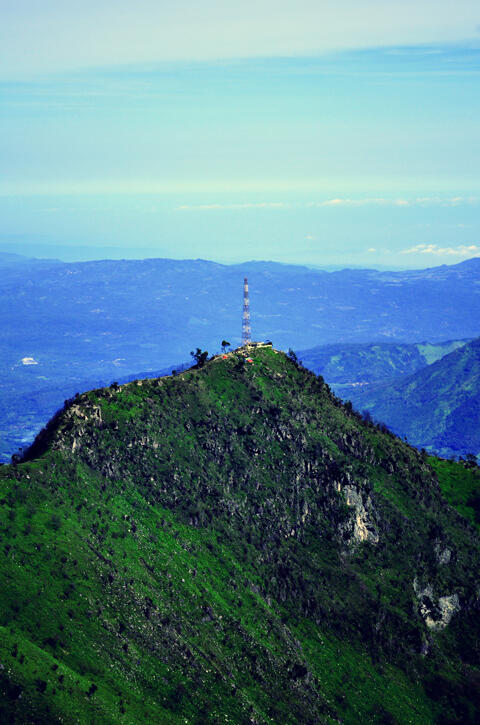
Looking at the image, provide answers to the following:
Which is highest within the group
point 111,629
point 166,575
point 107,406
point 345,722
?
point 107,406

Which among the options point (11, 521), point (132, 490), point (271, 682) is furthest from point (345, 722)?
point (11, 521)

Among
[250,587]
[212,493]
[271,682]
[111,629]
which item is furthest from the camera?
[212,493]

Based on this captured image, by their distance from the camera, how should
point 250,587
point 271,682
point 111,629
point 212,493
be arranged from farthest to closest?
point 212,493 → point 250,587 → point 271,682 → point 111,629

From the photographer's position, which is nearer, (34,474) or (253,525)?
(34,474)

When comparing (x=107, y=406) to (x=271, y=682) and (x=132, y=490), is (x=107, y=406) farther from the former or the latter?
(x=271, y=682)

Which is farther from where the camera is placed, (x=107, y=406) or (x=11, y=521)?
(x=107, y=406)

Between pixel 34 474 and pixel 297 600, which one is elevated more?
pixel 34 474

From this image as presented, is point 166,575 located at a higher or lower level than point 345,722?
higher

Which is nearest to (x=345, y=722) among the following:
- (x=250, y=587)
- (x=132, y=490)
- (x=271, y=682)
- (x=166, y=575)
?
(x=271, y=682)

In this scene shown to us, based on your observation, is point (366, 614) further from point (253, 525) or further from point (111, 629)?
point (111, 629)
